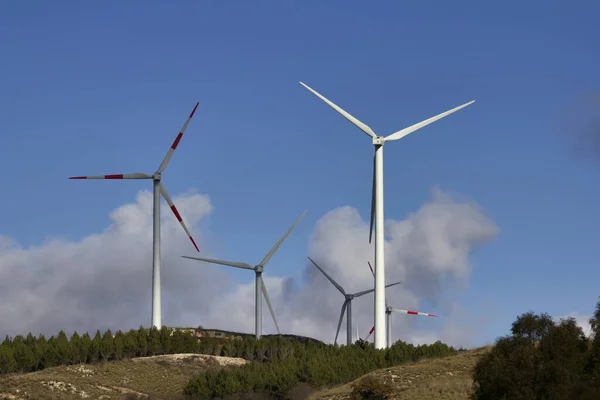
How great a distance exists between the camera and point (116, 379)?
152375mm

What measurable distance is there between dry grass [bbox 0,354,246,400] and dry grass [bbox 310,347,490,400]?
3710cm

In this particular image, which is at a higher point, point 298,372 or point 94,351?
point 94,351

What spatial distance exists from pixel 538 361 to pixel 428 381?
84.5 feet

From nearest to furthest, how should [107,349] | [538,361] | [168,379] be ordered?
[538,361] < [168,379] < [107,349]

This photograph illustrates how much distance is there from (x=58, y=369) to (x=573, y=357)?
91.7 meters

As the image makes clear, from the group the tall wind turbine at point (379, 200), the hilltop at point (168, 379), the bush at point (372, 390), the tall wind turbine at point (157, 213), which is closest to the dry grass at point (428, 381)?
the hilltop at point (168, 379)

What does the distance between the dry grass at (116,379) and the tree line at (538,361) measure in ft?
208

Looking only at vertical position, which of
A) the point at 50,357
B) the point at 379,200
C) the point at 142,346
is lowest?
the point at 50,357

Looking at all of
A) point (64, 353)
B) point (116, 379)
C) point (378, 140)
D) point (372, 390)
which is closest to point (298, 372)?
point (116, 379)

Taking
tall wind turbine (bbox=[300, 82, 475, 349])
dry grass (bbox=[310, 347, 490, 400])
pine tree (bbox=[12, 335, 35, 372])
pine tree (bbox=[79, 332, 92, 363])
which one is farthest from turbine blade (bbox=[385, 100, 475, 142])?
pine tree (bbox=[12, 335, 35, 372])

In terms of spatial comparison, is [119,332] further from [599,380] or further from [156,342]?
[599,380]

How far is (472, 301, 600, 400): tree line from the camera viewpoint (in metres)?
83.6

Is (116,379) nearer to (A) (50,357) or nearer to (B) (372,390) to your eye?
(A) (50,357)

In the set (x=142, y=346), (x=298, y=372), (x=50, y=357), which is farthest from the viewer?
(x=142, y=346)
